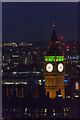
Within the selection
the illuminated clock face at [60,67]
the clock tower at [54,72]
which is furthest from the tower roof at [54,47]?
the illuminated clock face at [60,67]

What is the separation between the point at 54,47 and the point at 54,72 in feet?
8.82

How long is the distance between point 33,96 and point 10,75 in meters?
6.99

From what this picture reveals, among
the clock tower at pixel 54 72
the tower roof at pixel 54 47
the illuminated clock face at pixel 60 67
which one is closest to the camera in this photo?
the clock tower at pixel 54 72

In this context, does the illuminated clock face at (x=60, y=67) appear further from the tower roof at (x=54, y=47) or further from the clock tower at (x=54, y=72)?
the tower roof at (x=54, y=47)

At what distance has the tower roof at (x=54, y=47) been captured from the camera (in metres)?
30.9

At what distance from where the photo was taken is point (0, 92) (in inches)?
1236

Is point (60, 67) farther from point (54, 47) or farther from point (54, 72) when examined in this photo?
point (54, 47)

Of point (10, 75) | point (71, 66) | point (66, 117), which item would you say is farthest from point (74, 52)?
point (66, 117)

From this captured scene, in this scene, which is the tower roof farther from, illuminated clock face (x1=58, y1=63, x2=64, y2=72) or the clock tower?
illuminated clock face (x1=58, y1=63, x2=64, y2=72)

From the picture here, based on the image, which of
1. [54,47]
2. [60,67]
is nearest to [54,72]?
[60,67]

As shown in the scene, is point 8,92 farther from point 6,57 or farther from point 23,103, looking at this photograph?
point 6,57

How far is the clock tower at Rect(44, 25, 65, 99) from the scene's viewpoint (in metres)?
29.3

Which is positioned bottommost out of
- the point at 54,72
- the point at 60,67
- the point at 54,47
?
the point at 54,72

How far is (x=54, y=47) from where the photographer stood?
32.1m
